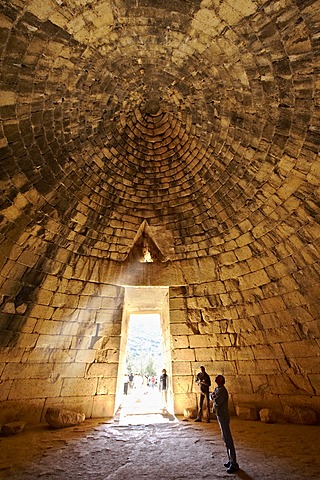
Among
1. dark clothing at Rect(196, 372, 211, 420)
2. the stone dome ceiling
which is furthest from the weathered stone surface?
dark clothing at Rect(196, 372, 211, 420)

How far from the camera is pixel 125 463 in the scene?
3.15 meters

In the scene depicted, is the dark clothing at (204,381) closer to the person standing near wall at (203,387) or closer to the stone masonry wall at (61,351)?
the person standing near wall at (203,387)

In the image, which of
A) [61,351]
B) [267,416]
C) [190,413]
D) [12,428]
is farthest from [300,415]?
[12,428]

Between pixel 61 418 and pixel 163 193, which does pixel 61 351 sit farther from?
pixel 163 193

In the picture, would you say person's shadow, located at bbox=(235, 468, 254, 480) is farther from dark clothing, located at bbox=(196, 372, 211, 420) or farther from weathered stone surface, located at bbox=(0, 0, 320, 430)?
weathered stone surface, located at bbox=(0, 0, 320, 430)

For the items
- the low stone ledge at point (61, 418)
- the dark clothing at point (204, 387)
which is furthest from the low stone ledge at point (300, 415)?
the low stone ledge at point (61, 418)

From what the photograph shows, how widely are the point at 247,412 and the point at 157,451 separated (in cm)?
256

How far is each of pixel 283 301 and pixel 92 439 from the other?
4.40m

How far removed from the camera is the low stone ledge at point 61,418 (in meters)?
4.79

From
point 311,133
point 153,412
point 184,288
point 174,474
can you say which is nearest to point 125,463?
point 174,474

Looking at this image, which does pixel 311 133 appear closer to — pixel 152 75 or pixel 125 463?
pixel 152 75

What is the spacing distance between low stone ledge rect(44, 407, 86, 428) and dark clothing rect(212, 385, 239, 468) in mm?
3357

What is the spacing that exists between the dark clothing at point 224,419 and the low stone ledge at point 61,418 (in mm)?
3357

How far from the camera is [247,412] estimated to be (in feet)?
17.1
